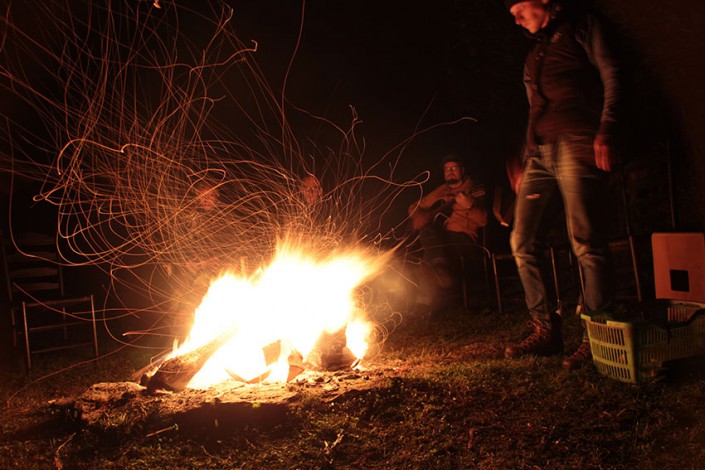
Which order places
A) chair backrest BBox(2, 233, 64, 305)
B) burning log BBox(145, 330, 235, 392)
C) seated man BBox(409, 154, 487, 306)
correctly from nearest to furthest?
burning log BBox(145, 330, 235, 392) → chair backrest BBox(2, 233, 64, 305) → seated man BBox(409, 154, 487, 306)

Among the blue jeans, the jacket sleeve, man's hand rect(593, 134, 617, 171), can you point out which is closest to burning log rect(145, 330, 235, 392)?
the blue jeans

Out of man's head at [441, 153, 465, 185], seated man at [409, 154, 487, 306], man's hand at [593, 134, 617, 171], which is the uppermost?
man's head at [441, 153, 465, 185]

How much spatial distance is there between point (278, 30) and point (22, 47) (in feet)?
14.5

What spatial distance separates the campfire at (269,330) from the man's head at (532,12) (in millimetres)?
2419

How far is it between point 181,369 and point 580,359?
99.6 inches

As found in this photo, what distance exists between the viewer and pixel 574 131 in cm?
342

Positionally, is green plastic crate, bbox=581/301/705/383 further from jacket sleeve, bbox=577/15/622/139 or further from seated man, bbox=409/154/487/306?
seated man, bbox=409/154/487/306

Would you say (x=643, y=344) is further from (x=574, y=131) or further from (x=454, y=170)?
(x=454, y=170)

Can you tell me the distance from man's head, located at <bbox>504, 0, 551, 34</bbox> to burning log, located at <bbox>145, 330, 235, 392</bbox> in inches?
116

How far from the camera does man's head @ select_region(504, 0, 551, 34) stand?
344 centimetres

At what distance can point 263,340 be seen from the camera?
3.99m

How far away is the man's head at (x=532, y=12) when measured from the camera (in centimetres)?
344

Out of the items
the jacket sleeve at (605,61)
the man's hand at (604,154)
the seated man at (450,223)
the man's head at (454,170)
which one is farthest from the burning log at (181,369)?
the man's head at (454,170)

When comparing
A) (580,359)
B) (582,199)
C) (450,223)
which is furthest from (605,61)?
(450,223)
